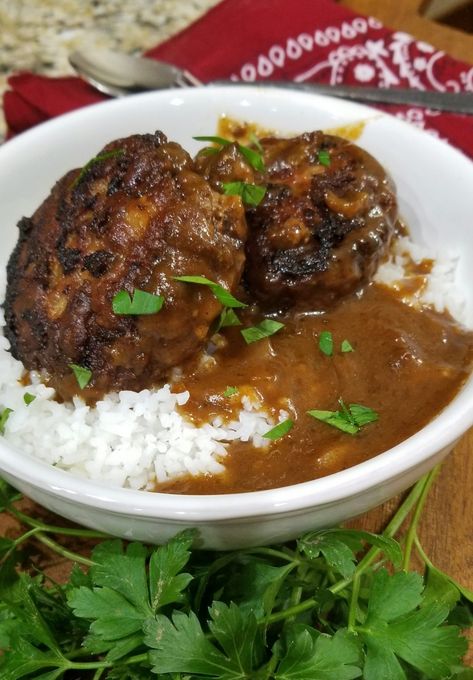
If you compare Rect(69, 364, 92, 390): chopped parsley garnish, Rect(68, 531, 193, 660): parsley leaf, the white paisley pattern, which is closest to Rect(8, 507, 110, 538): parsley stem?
Rect(68, 531, 193, 660): parsley leaf

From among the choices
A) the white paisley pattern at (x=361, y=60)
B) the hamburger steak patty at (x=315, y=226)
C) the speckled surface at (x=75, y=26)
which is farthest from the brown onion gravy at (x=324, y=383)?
the speckled surface at (x=75, y=26)

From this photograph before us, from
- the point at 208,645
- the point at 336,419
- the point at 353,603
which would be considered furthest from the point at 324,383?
the point at 208,645

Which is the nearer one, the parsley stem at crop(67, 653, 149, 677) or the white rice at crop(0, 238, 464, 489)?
the parsley stem at crop(67, 653, 149, 677)

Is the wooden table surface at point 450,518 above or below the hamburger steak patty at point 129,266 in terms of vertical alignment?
below

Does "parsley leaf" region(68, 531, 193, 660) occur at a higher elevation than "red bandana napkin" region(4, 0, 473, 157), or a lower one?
lower

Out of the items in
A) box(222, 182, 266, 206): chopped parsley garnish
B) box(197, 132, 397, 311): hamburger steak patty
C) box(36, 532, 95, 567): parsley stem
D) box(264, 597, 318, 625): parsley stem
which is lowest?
box(36, 532, 95, 567): parsley stem

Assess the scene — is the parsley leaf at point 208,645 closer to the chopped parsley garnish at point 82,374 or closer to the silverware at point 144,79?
the chopped parsley garnish at point 82,374

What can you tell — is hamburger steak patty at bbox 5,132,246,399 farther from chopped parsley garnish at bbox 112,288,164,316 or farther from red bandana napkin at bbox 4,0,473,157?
red bandana napkin at bbox 4,0,473,157
